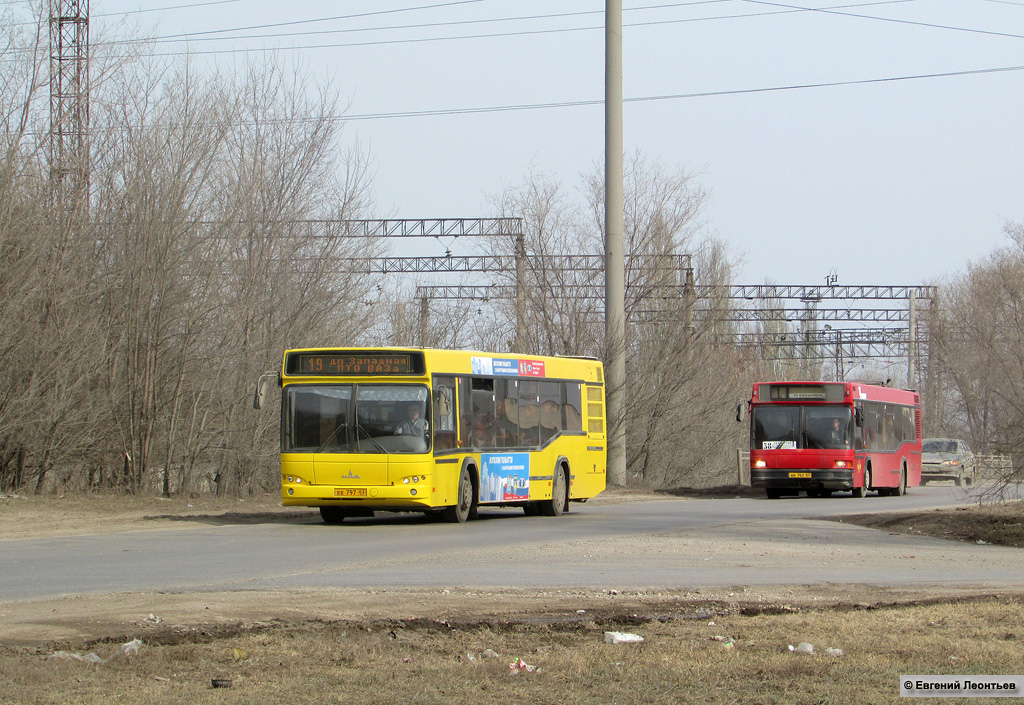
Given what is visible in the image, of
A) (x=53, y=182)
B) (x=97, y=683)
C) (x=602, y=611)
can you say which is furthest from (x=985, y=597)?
(x=53, y=182)

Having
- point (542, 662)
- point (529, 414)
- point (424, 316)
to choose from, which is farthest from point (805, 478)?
point (424, 316)

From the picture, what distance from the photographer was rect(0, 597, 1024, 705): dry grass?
688 centimetres

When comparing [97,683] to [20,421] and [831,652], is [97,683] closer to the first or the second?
[831,652]

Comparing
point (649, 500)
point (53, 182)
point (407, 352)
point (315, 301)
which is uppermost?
point (53, 182)

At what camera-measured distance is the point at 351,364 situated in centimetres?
2020

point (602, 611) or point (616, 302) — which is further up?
point (616, 302)

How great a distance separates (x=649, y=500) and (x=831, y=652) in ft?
76.3

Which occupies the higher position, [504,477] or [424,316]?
[424,316]

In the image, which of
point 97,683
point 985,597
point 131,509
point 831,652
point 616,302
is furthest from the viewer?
point 616,302

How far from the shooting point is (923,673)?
7328mm

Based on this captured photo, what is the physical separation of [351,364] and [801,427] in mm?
16066

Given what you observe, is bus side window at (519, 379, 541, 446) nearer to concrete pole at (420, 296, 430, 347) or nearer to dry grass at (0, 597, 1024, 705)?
dry grass at (0, 597, 1024, 705)

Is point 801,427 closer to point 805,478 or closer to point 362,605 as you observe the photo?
point 805,478

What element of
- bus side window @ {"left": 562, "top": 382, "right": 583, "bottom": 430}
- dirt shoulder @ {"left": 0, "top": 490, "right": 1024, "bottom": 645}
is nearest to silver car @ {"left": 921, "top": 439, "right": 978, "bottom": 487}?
bus side window @ {"left": 562, "top": 382, "right": 583, "bottom": 430}
